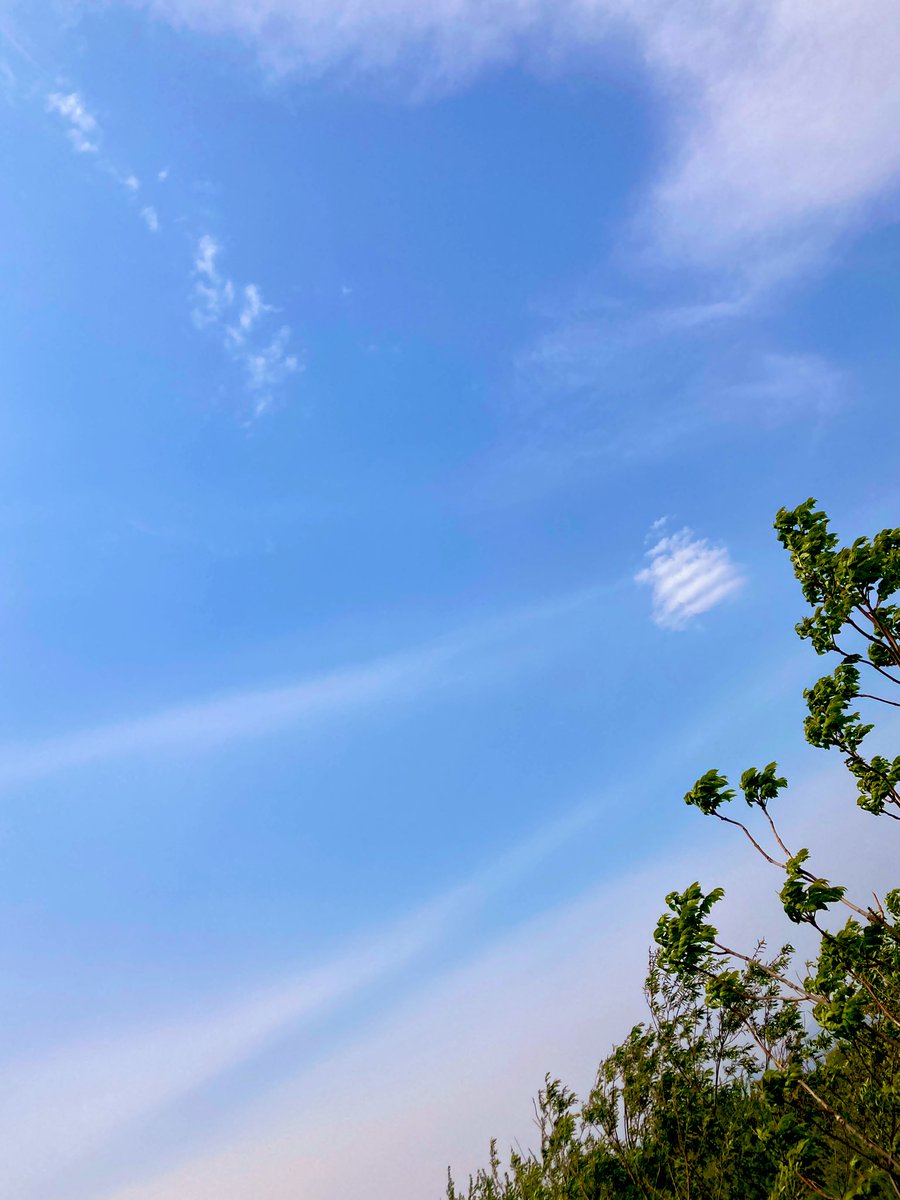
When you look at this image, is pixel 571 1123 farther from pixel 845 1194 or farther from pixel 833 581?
pixel 833 581

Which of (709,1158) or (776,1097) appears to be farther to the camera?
(709,1158)

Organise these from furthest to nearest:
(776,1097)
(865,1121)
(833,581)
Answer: (865,1121) < (833,581) < (776,1097)

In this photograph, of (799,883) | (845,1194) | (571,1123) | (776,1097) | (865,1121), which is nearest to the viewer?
(845,1194)

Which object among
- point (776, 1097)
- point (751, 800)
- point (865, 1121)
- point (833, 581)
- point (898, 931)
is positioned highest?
point (833, 581)

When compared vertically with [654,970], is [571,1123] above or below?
below

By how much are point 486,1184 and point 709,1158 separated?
4.21m

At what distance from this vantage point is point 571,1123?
13.6m

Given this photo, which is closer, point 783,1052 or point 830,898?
point 830,898

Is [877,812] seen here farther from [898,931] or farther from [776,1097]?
[776,1097]

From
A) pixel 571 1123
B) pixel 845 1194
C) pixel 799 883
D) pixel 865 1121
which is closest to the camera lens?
pixel 845 1194

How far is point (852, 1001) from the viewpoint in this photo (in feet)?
21.6

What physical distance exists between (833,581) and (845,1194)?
224 inches

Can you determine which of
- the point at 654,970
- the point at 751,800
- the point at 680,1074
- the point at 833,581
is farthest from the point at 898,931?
the point at 680,1074

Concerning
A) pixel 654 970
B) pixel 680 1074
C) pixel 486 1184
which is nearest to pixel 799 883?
pixel 654 970
